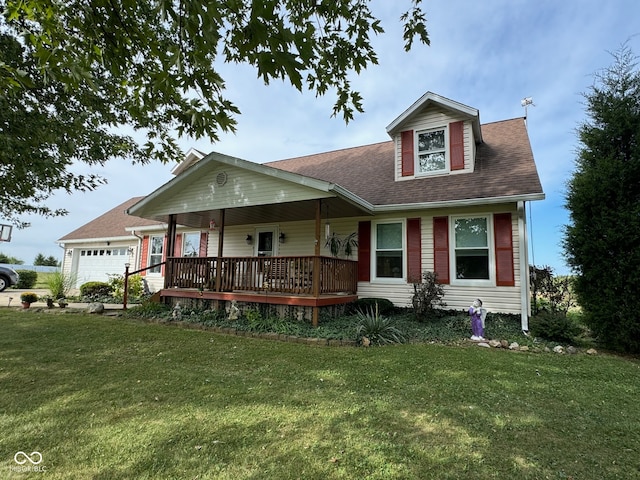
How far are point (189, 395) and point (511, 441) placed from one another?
3.25 meters

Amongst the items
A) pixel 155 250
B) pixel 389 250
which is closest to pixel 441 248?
pixel 389 250

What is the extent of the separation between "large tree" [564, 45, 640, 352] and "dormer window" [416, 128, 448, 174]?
3.17 meters

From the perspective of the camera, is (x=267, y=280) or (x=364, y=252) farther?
(x=364, y=252)

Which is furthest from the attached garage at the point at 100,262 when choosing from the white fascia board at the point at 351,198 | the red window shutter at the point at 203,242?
the white fascia board at the point at 351,198

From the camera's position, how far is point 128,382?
4227 millimetres

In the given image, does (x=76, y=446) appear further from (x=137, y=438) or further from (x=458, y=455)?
(x=458, y=455)

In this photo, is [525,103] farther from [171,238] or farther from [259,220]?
[171,238]

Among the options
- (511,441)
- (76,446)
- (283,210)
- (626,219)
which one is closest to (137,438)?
(76,446)

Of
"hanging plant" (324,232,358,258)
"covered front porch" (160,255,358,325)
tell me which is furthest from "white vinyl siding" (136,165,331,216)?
"hanging plant" (324,232,358,258)

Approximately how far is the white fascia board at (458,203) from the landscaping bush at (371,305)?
2.40 m

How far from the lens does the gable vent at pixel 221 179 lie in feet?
29.7

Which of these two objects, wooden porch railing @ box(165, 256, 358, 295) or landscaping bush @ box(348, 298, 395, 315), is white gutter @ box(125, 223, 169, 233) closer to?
wooden porch railing @ box(165, 256, 358, 295)

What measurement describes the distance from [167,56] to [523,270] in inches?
309

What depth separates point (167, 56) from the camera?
3600 millimetres
